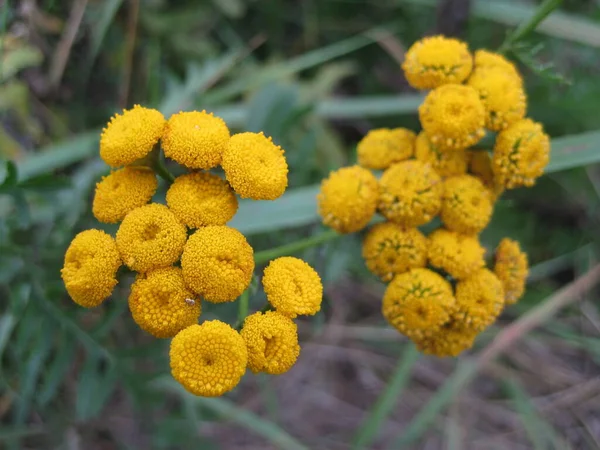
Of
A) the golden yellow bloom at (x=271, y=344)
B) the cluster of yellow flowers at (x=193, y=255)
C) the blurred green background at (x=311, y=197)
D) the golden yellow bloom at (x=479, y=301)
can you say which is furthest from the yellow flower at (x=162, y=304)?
the blurred green background at (x=311, y=197)

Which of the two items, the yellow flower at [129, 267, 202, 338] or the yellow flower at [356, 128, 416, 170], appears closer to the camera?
the yellow flower at [129, 267, 202, 338]

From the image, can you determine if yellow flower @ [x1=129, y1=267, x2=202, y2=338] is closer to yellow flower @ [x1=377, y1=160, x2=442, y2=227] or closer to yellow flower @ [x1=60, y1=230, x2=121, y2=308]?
yellow flower @ [x1=60, y1=230, x2=121, y2=308]

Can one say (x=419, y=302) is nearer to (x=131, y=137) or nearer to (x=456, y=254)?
(x=456, y=254)

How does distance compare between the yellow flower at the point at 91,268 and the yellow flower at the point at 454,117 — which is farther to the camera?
the yellow flower at the point at 454,117

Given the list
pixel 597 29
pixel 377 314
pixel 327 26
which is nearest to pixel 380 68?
pixel 327 26

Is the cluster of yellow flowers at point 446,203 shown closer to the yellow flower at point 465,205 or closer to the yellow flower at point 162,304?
the yellow flower at point 465,205

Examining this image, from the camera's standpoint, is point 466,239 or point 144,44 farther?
point 144,44

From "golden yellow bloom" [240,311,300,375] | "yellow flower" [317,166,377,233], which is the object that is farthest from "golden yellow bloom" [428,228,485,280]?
"golden yellow bloom" [240,311,300,375]

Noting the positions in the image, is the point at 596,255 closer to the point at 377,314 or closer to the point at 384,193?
the point at 377,314
